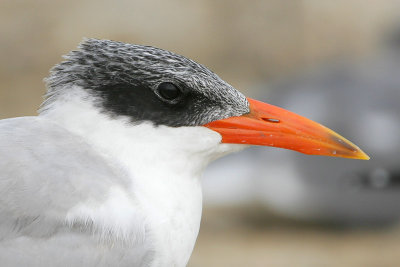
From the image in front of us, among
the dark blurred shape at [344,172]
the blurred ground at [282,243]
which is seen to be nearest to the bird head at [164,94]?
the blurred ground at [282,243]

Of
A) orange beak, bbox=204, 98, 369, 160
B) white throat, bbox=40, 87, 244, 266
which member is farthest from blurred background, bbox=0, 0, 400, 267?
white throat, bbox=40, 87, 244, 266

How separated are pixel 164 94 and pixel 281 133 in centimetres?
46

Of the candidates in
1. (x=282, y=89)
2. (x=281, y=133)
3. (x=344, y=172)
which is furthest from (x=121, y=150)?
(x=282, y=89)

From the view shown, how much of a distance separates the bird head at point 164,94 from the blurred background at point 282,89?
4.15m

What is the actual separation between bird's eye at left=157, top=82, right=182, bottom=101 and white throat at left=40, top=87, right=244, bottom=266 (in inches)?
4.2

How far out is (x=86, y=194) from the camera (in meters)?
2.17

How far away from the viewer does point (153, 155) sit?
2.36m

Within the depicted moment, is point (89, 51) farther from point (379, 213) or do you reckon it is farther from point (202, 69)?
point (379, 213)

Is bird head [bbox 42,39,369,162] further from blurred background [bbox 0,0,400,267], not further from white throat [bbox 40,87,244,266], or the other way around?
blurred background [bbox 0,0,400,267]

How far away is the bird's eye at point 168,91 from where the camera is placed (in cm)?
235

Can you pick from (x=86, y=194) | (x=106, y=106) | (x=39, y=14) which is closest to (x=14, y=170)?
(x=86, y=194)

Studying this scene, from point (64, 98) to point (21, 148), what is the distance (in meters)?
0.26

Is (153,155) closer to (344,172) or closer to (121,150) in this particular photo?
(121,150)

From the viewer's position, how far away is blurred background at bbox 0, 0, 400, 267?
6.91 m
